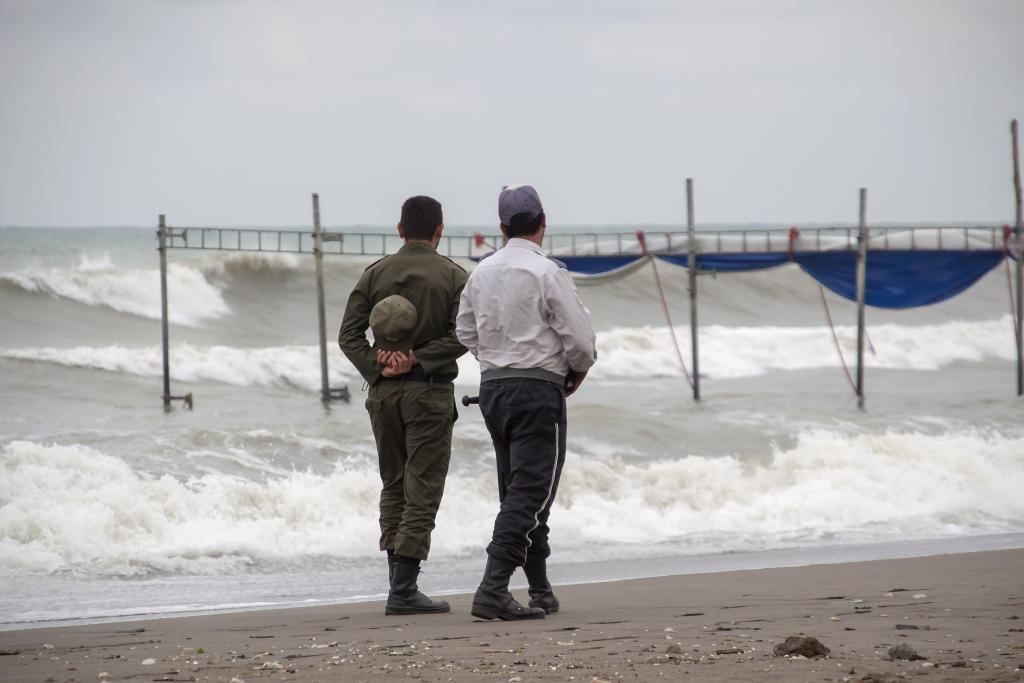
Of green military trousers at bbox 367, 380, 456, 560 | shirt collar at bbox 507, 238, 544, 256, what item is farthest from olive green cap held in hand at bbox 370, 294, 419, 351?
shirt collar at bbox 507, 238, 544, 256

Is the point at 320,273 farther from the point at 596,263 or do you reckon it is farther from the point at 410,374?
the point at 410,374

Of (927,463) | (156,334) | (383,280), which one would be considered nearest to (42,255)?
(156,334)

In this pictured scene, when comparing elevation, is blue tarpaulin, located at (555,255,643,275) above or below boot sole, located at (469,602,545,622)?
above

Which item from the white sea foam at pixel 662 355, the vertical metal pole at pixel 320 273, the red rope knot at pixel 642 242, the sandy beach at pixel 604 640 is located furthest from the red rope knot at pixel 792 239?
the sandy beach at pixel 604 640

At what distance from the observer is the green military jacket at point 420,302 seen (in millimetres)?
5082

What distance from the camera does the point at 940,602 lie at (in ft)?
16.3

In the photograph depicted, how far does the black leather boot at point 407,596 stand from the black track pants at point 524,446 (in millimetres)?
491

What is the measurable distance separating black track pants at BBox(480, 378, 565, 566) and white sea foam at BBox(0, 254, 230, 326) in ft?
73.1

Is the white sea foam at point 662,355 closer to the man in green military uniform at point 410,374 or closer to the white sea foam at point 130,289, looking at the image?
the white sea foam at point 130,289

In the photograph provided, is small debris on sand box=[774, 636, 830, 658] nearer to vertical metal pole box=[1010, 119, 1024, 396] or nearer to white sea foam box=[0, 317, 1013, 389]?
vertical metal pole box=[1010, 119, 1024, 396]

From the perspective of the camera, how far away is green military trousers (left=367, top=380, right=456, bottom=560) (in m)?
5.07

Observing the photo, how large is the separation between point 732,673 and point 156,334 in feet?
73.6

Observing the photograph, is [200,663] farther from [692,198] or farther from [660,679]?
[692,198]

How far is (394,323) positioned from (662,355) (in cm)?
2234
